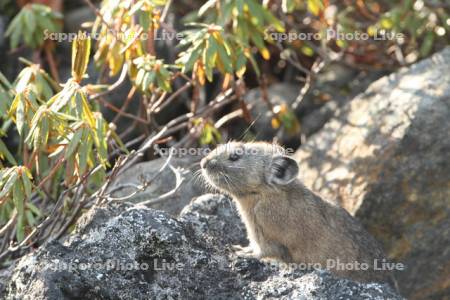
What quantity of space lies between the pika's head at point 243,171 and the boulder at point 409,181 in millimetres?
1334

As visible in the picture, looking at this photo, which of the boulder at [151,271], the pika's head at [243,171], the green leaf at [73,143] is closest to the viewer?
the boulder at [151,271]

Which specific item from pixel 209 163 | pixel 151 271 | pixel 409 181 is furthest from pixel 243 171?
pixel 409 181

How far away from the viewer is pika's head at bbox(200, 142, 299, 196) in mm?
6875

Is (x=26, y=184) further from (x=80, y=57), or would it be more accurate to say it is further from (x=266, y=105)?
(x=266, y=105)

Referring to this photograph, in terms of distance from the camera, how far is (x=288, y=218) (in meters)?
6.84

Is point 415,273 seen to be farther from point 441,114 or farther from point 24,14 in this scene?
point 24,14

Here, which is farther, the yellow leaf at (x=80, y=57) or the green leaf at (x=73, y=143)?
the yellow leaf at (x=80, y=57)

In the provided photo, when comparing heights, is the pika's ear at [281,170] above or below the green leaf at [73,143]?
below

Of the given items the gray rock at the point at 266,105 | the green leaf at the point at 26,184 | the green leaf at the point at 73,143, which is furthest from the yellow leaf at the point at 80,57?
the gray rock at the point at 266,105

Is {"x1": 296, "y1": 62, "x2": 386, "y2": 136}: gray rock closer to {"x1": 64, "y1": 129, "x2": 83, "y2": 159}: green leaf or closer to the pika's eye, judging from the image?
the pika's eye

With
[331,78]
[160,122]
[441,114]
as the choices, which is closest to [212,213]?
[441,114]

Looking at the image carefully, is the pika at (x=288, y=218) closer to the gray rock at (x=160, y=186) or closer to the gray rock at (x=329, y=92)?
the gray rock at (x=160, y=186)

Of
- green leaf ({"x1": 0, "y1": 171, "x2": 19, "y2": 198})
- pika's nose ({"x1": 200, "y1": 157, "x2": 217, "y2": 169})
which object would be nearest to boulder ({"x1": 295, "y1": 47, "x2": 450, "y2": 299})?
pika's nose ({"x1": 200, "y1": 157, "x2": 217, "y2": 169})

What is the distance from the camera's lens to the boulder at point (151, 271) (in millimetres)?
5168
